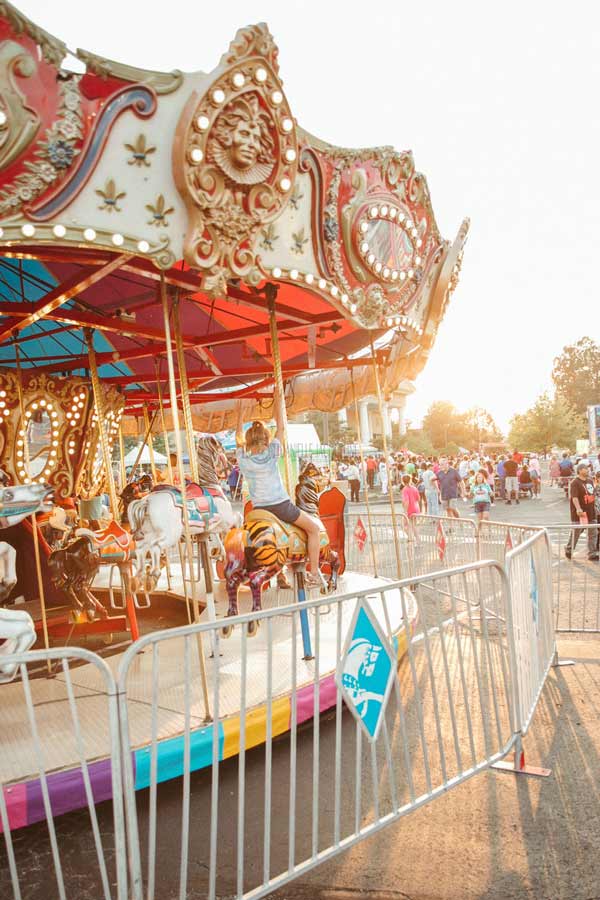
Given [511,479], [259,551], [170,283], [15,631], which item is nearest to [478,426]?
[511,479]

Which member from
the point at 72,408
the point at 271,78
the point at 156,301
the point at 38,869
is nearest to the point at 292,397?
the point at 72,408

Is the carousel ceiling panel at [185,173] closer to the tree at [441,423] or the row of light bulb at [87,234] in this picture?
the row of light bulb at [87,234]

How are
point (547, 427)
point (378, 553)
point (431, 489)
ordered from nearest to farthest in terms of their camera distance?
point (378, 553)
point (431, 489)
point (547, 427)

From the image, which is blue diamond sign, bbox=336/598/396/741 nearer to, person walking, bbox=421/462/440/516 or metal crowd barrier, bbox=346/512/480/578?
metal crowd barrier, bbox=346/512/480/578

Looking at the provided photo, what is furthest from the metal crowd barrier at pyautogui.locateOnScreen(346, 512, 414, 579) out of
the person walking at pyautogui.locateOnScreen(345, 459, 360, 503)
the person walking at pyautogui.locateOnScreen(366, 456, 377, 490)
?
the person walking at pyautogui.locateOnScreen(366, 456, 377, 490)

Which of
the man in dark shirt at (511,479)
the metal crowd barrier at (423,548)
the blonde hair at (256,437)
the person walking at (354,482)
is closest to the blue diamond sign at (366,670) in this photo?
the blonde hair at (256,437)

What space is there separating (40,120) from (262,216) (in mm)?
1436

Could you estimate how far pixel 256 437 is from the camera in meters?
5.41

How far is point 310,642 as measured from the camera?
5414 mm

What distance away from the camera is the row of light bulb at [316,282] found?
4.62 meters

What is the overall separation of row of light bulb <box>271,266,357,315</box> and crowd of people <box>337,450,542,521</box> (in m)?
2.29

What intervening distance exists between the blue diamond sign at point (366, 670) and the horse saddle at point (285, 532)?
96.4 inches

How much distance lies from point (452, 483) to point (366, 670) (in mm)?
13751

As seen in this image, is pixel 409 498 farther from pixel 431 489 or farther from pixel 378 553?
pixel 431 489
